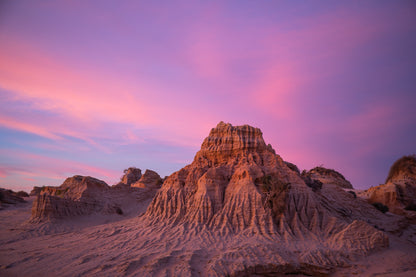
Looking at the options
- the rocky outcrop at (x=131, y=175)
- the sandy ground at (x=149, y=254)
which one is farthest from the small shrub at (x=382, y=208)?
the rocky outcrop at (x=131, y=175)

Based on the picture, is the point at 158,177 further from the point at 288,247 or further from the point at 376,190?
the point at 376,190

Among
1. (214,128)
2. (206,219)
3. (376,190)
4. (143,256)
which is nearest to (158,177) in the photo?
(214,128)

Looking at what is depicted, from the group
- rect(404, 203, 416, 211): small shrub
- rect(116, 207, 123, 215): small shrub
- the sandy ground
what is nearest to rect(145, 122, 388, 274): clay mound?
the sandy ground

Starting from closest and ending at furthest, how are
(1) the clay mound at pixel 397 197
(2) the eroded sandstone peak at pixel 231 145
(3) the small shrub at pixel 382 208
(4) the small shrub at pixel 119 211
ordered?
(2) the eroded sandstone peak at pixel 231 145 → (3) the small shrub at pixel 382 208 → (1) the clay mound at pixel 397 197 → (4) the small shrub at pixel 119 211

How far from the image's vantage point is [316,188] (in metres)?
26.4

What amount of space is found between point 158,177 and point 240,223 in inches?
1141

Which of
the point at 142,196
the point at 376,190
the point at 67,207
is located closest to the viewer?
the point at 67,207

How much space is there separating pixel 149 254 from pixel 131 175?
128 feet

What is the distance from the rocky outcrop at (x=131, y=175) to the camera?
51281 mm

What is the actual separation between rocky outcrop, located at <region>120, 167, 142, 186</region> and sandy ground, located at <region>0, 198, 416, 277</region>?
29.2m

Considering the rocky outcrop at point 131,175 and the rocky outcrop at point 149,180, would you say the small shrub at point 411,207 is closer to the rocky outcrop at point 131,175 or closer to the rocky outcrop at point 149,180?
the rocky outcrop at point 149,180

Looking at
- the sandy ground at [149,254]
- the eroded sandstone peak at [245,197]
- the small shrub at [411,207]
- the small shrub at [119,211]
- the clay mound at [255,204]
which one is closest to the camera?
the sandy ground at [149,254]

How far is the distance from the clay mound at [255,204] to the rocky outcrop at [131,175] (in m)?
29.5

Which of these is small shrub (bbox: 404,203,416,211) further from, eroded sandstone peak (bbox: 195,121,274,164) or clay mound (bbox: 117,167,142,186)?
clay mound (bbox: 117,167,142,186)
